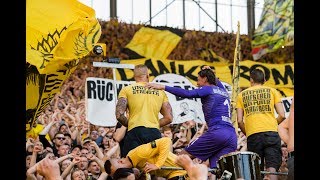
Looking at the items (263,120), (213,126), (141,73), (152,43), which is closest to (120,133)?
(141,73)

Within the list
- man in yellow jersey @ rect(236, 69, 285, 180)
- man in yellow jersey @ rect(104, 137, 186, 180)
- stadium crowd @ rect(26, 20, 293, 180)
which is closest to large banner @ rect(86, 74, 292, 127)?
stadium crowd @ rect(26, 20, 293, 180)

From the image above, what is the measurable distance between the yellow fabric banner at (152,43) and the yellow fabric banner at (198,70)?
1.79 meters

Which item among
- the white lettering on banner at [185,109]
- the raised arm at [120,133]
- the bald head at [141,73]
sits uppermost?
the bald head at [141,73]

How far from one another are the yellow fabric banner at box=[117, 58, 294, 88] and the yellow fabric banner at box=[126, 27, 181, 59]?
5.88ft

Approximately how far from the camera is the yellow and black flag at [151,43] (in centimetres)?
1821

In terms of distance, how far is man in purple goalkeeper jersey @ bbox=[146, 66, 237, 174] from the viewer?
28.3 feet

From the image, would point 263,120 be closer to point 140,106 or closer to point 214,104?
point 214,104

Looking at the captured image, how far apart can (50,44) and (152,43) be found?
12933mm

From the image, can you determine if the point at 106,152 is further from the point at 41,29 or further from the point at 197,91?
the point at 41,29

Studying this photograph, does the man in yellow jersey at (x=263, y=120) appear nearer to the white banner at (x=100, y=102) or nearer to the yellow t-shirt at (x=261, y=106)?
the yellow t-shirt at (x=261, y=106)

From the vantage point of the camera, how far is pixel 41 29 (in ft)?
18.3

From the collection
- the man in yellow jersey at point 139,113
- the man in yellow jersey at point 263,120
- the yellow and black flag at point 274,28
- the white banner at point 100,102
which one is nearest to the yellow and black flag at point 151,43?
the yellow and black flag at point 274,28
